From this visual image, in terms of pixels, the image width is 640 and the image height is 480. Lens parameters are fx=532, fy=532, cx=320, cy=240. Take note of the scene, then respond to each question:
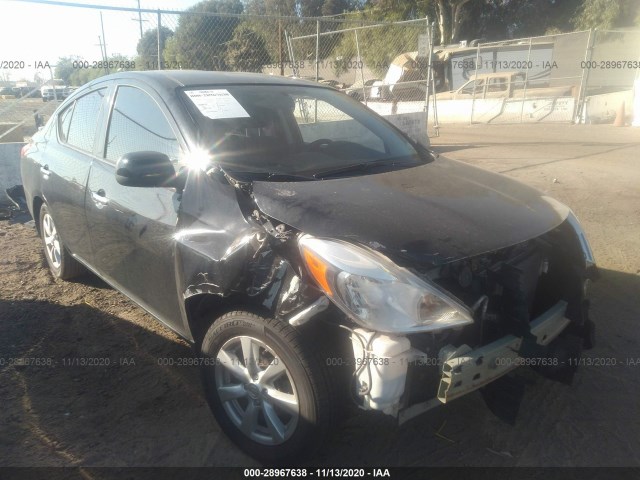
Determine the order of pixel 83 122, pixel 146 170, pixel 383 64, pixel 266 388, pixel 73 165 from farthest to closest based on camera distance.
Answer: pixel 383 64 < pixel 83 122 < pixel 73 165 < pixel 146 170 < pixel 266 388

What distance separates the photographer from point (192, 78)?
3.34 metres

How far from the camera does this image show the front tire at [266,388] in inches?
86.6

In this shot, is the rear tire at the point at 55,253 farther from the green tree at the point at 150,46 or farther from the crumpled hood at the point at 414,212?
the green tree at the point at 150,46

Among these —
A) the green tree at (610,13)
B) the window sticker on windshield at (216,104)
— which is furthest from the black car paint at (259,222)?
the green tree at (610,13)

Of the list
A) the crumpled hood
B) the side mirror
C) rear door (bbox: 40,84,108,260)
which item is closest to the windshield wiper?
A: the crumpled hood

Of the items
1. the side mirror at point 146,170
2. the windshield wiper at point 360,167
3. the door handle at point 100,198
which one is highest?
the side mirror at point 146,170

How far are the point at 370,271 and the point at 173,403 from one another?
5.15 ft

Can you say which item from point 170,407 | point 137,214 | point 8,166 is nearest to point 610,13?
point 8,166

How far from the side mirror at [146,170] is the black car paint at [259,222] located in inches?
3.5

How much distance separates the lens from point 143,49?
8.00m

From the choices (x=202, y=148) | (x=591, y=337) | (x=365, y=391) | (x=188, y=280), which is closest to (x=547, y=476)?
(x=591, y=337)

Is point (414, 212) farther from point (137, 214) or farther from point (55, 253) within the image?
point (55, 253)

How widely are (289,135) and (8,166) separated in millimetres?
5675

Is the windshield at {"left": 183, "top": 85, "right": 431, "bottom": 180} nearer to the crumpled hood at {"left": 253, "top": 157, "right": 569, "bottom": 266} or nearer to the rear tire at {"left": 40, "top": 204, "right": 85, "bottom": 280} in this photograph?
the crumpled hood at {"left": 253, "top": 157, "right": 569, "bottom": 266}
